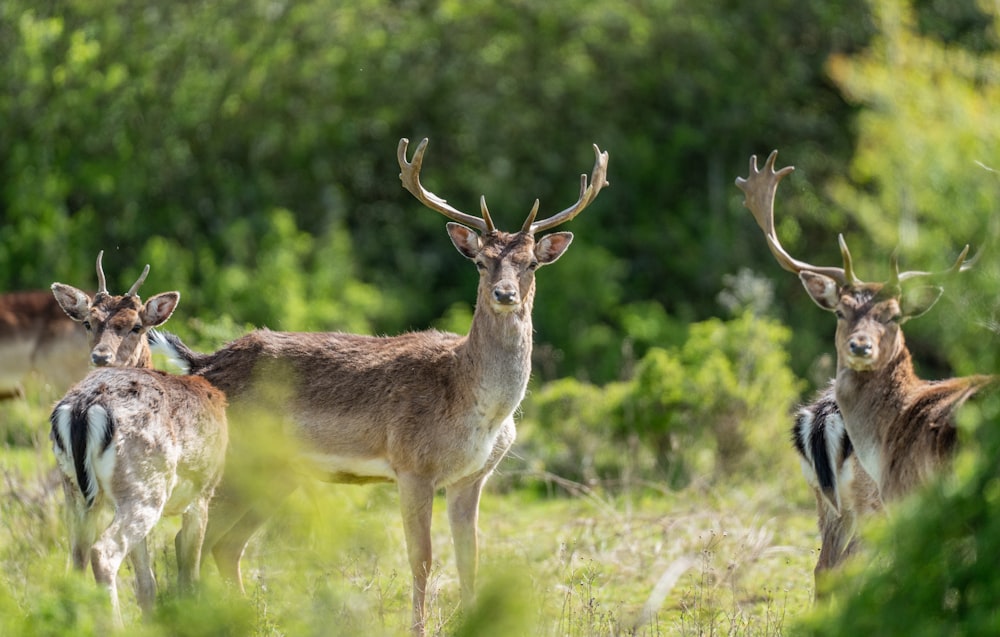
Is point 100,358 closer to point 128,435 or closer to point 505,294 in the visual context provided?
point 128,435

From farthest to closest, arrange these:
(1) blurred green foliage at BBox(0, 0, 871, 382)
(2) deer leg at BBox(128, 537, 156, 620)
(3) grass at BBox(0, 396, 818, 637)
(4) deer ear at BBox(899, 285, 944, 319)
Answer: (1) blurred green foliage at BBox(0, 0, 871, 382), (2) deer leg at BBox(128, 537, 156, 620), (4) deer ear at BBox(899, 285, 944, 319), (3) grass at BBox(0, 396, 818, 637)

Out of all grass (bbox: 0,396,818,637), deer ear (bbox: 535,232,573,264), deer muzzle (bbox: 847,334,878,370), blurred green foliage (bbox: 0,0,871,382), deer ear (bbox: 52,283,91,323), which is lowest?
grass (bbox: 0,396,818,637)

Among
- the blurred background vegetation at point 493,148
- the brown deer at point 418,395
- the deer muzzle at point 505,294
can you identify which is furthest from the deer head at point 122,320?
the blurred background vegetation at point 493,148

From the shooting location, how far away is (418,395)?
7910 mm

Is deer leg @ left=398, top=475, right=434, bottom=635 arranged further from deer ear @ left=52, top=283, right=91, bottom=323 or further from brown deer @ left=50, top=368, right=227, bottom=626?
deer ear @ left=52, top=283, right=91, bottom=323

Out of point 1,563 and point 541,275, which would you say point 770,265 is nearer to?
point 541,275

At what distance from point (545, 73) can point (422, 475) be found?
12.5 m

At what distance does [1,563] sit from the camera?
796 centimetres

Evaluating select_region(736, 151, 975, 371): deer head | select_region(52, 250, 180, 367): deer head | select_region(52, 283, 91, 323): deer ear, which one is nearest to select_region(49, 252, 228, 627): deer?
select_region(52, 250, 180, 367): deer head

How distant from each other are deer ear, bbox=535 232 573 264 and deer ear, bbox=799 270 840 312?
137cm

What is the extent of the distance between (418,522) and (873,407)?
2346 millimetres

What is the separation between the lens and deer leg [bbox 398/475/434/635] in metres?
7.64

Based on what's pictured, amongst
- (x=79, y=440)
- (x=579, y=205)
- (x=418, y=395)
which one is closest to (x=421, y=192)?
(x=579, y=205)

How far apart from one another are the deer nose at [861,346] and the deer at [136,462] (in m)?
3.10
